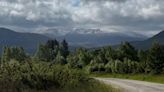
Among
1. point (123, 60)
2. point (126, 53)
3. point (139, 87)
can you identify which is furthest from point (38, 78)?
point (126, 53)

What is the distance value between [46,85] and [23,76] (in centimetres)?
204

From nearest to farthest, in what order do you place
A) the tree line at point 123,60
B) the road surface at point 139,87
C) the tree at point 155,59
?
the road surface at point 139,87
the tree at point 155,59
the tree line at point 123,60

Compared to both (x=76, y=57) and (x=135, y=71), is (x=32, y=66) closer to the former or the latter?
(x=135, y=71)

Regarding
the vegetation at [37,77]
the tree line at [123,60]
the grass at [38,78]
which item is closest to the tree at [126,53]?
the tree line at [123,60]

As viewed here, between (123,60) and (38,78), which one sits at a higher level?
(38,78)

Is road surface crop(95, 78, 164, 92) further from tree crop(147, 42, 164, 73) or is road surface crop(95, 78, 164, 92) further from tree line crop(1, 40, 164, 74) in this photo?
tree crop(147, 42, 164, 73)

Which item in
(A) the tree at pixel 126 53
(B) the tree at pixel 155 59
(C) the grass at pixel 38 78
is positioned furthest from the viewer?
(A) the tree at pixel 126 53

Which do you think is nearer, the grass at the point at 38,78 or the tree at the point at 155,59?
the grass at the point at 38,78

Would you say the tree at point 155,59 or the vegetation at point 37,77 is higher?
the vegetation at point 37,77

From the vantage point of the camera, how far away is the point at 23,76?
78.2ft

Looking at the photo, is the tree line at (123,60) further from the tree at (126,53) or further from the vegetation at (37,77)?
the vegetation at (37,77)

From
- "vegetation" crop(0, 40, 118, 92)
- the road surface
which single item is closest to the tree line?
the road surface

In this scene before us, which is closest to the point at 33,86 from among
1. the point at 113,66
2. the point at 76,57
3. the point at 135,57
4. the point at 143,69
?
the point at 143,69

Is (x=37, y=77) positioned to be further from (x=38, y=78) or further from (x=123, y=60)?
(x=123, y=60)
